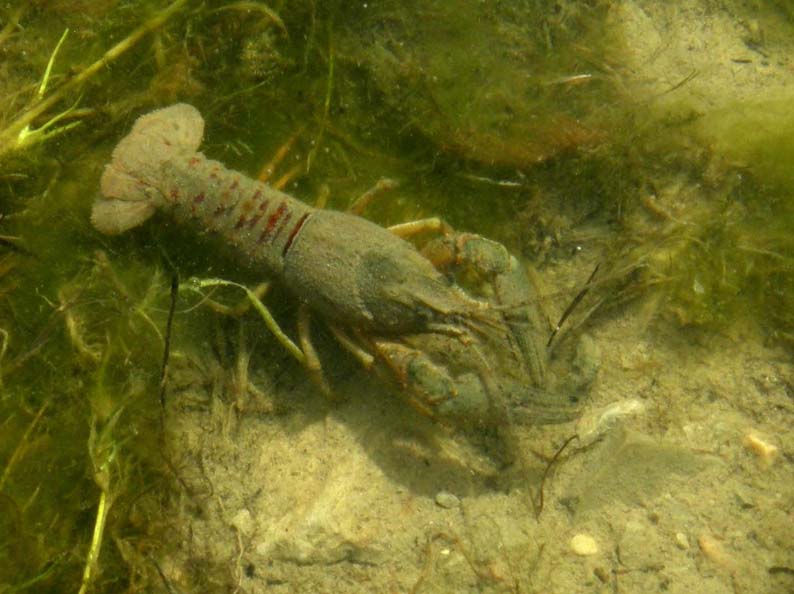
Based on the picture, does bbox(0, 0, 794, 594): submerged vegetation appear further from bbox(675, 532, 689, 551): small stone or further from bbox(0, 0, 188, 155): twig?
bbox(675, 532, 689, 551): small stone

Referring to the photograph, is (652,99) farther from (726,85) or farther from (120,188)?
(120,188)

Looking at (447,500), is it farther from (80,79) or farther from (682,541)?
(80,79)

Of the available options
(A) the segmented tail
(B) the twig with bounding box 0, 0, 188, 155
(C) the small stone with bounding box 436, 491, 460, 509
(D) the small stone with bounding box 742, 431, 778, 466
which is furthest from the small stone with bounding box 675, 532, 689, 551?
(B) the twig with bounding box 0, 0, 188, 155

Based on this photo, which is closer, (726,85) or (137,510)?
(137,510)

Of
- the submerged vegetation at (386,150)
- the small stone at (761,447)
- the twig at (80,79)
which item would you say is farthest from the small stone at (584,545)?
the twig at (80,79)

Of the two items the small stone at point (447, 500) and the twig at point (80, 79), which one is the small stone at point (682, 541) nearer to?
the small stone at point (447, 500)

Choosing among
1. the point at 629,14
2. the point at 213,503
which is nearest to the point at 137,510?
the point at 213,503

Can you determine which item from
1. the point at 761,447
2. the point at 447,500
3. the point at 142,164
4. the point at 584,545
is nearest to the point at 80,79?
the point at 142,164
